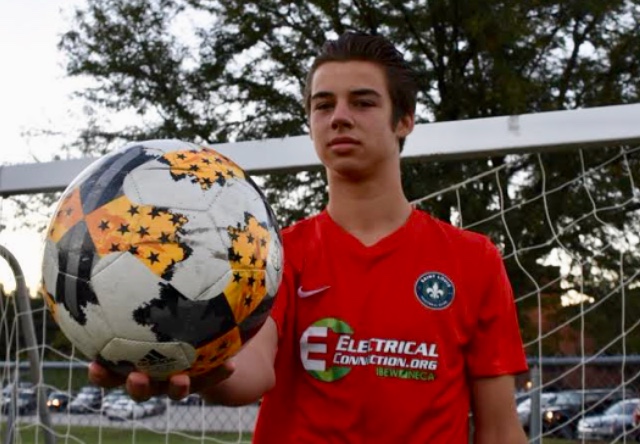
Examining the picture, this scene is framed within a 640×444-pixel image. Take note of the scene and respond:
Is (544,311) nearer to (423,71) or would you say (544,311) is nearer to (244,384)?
(423,71)

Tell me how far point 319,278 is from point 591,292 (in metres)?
5.65

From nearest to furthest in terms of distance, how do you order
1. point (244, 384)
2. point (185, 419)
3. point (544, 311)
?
1. point (244, 384)
2. point (544, 311)
3. point (185, 419)

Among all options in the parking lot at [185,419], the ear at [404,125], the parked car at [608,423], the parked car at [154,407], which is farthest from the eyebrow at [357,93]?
the parked car at [154,407]

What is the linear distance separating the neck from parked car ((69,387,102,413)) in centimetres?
470

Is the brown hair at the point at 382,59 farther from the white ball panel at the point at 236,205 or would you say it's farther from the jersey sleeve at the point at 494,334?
the white ball panel at the point at 236,205

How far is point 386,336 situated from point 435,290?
0.52 feet

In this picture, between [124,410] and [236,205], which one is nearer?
[236,205]

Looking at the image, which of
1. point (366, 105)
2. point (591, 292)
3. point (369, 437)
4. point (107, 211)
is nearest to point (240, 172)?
point (107, 211)

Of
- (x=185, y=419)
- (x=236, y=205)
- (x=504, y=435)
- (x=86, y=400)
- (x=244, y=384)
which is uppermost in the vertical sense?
(x=236, y=205)

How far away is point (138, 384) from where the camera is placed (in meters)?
1.72

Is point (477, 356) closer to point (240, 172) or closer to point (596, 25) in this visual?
point (240, 172)

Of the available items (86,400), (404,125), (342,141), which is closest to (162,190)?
(342,141)

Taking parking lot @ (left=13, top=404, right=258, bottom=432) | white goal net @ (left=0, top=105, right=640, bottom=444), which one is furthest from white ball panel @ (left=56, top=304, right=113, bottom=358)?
parking lot @ (left=13, top=404, right=258, bottom=432)

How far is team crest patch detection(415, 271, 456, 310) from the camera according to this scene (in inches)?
86.9
